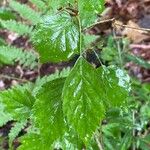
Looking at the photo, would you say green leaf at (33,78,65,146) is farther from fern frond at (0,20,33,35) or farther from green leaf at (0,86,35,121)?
fern frond at (0,20,33,35)

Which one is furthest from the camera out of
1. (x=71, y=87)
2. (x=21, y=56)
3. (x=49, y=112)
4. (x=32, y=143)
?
(x=21, y=56)

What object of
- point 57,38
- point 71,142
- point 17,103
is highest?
point 57,38

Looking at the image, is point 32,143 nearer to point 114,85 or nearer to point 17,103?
point 17,103

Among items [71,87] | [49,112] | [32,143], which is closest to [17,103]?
[32,143]

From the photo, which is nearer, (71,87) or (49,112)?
(71,87)

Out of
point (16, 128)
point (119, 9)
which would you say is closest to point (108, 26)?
point (119, 9)

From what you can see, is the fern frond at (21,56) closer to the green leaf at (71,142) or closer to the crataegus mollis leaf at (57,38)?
the green leaf at (71,142)

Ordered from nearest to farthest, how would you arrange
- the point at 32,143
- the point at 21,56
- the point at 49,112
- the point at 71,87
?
the point at 71,87
the point at 49,112
the point at 32,143
the point at 21,56

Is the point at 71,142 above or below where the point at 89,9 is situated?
below
